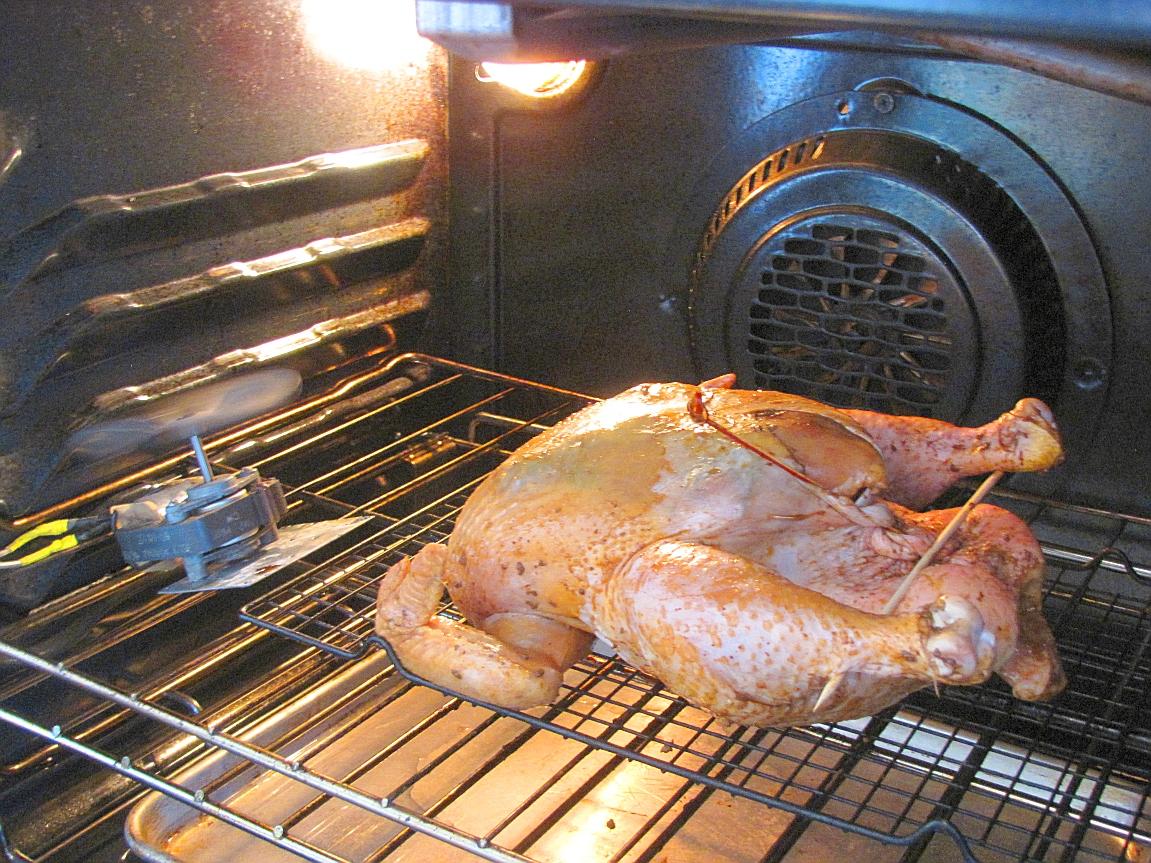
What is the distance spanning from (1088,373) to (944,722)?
53 centimetres

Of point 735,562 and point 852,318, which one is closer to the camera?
point 735,562

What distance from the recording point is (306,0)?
177 centimetres

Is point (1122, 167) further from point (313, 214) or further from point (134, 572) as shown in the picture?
point (134, 572)

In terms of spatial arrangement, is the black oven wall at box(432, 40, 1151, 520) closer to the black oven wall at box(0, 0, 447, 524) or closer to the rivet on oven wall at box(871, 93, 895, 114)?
the rivet on oven wall at box(871, 93, 895, 114)

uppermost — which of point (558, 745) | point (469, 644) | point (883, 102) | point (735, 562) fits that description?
point (883, 102)

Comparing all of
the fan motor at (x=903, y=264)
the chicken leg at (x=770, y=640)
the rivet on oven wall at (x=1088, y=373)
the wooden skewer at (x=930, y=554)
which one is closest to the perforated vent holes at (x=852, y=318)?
the fan motor at (x=903, y=264)

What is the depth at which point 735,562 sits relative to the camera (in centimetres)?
127

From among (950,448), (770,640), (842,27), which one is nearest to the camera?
(842,27)

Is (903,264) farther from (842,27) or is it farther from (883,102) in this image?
(842,27)

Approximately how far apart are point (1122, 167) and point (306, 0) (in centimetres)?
119

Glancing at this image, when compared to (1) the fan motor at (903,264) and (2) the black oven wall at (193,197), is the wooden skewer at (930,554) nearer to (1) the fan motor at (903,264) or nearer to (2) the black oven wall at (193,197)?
(1) the fan motor at (903,264)

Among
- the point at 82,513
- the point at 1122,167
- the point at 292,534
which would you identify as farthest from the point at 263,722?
the point at 1122,167

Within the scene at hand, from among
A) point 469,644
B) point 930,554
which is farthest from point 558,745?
point 930,554

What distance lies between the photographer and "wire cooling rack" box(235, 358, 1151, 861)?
134 cm
